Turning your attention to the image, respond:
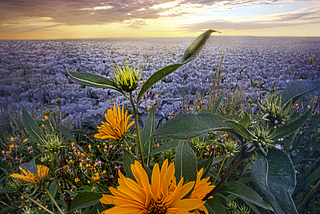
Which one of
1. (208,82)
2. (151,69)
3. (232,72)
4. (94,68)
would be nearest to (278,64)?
(232,72)

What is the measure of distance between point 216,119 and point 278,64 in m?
3.98

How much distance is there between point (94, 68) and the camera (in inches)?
98.8

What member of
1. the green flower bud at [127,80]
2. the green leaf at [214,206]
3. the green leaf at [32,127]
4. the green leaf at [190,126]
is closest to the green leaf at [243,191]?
A: the green leaf at [214,206]

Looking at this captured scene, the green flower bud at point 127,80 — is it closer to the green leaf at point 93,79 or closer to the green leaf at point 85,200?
the green leaf at point 93,79

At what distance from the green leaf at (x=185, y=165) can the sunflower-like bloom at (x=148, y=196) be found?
0.02 m

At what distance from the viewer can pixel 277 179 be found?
18cm

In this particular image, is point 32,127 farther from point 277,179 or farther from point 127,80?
point 277,179

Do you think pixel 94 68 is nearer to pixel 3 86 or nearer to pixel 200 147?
pixel 3 86

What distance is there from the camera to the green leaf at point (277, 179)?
0.53 feet

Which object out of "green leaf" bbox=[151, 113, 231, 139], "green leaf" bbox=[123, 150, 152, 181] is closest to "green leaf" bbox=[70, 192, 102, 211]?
"green leaf" bbox=[123, 150, 152, 181]

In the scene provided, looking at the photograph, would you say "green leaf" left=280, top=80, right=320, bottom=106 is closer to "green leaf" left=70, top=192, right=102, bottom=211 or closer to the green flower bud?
the green flower bud

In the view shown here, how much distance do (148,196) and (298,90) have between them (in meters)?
0.25

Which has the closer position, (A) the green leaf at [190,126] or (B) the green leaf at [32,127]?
(A) the green leaf at [190,126]

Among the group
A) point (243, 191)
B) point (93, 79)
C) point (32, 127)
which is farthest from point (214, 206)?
point (32, 127)
